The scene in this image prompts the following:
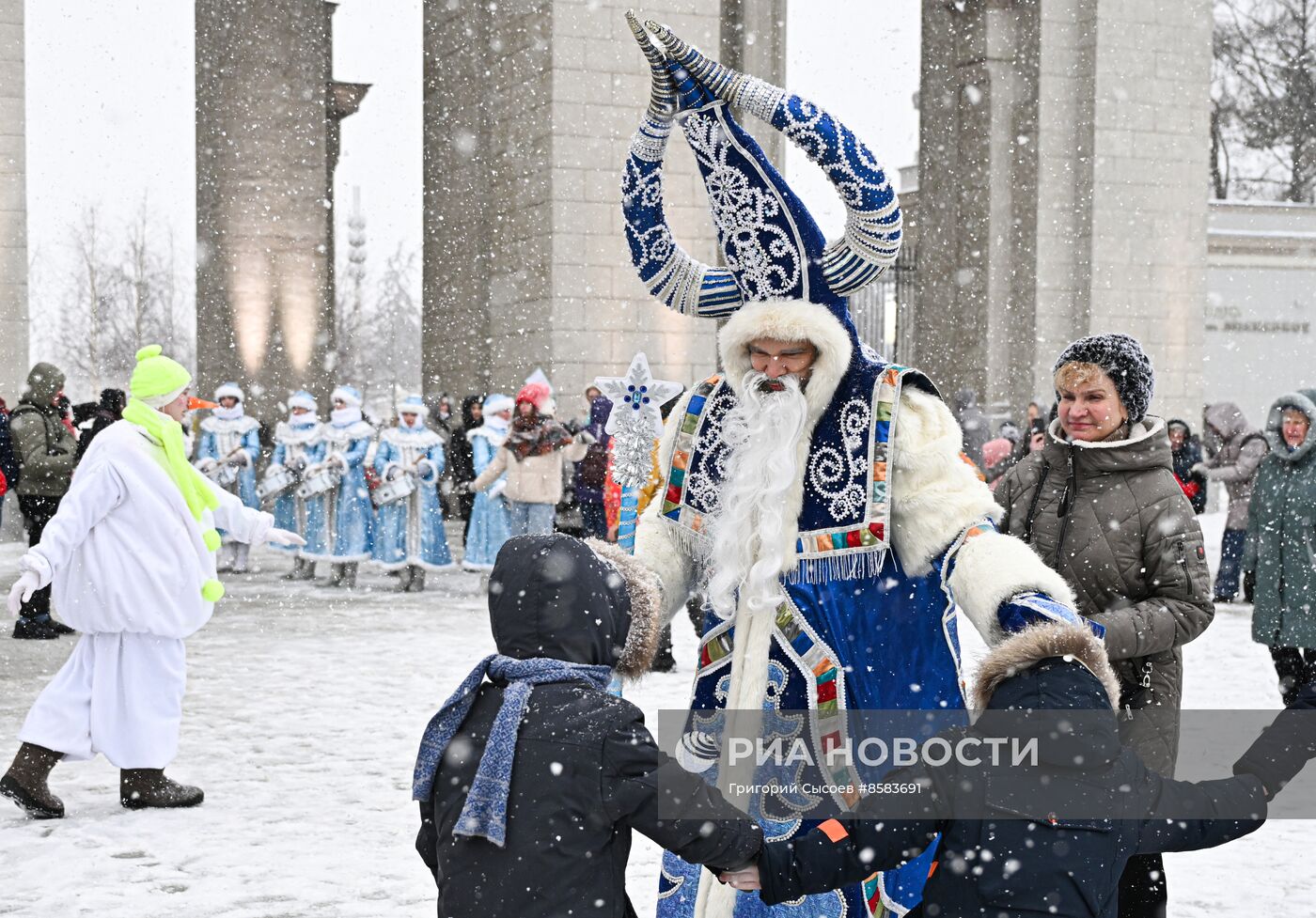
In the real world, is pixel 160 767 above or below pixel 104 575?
below

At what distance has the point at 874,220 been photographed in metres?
3.34

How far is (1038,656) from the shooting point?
269 centimetres

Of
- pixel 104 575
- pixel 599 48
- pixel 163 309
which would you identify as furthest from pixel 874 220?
pixel 163 309

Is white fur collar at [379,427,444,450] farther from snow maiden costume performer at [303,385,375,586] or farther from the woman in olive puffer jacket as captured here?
the woman in olive puffer jacket

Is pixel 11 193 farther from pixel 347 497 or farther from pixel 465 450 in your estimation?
pixel 347 497

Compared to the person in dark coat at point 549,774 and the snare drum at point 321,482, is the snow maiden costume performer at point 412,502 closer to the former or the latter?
the snare drum at point 321,482

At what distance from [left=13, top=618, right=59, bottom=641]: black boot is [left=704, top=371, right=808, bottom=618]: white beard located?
832 cm

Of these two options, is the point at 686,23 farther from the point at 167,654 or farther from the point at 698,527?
the point at 698,527

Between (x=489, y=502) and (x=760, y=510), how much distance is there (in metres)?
9.31

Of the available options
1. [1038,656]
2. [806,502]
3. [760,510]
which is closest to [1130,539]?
[806,502]

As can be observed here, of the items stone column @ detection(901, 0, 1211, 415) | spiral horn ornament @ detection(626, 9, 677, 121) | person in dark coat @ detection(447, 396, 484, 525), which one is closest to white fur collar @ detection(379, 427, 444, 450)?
person in dark coat @ detection(447, 396, 484, 525)

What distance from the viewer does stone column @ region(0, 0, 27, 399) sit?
631 inches

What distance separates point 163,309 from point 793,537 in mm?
60455

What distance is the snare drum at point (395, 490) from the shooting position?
1305 centimetres
